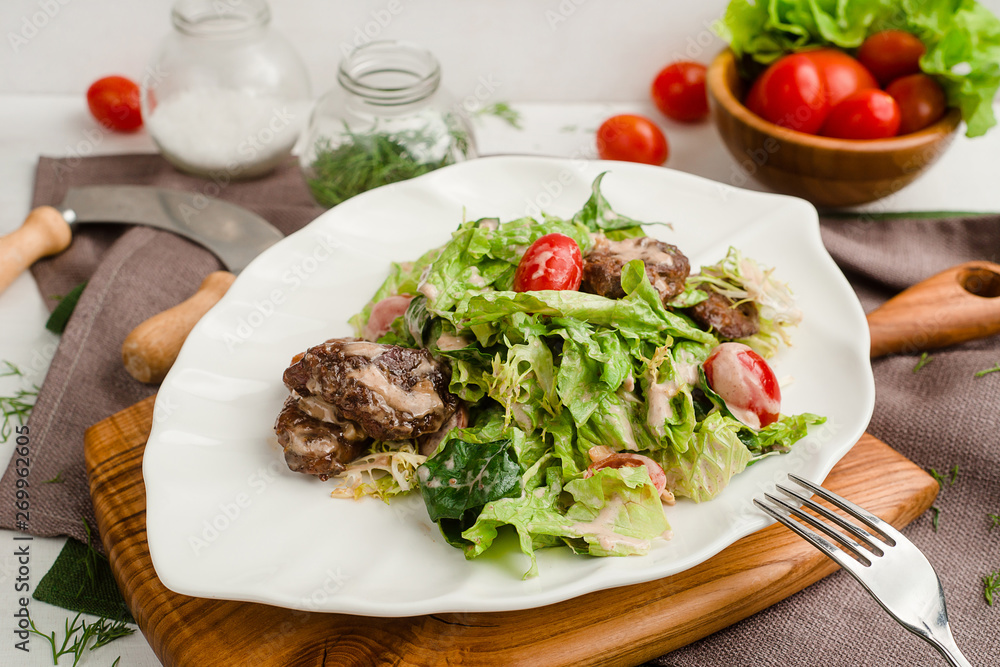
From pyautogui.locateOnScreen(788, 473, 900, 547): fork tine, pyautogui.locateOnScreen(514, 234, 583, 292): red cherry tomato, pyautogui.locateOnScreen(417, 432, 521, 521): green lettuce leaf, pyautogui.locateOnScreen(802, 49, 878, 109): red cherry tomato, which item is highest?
pyautogui.locateOnScreen(802, 49, 878, 109): red cherry tomato

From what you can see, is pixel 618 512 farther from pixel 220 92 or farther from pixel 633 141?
pixel 220 92

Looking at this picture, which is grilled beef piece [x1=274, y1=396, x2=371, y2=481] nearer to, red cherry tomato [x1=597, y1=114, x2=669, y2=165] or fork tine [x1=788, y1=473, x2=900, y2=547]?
fork tine [x1=788, y1=473, x2=900, y2=547]

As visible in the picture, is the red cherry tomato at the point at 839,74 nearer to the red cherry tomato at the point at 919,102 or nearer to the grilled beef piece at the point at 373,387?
the red cherry tomato at the point at 919,102

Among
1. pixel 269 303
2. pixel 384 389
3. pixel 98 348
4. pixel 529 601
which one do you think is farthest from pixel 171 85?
pixel 529 601

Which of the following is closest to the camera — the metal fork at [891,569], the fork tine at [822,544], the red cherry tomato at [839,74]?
the metal fork at [891,569]

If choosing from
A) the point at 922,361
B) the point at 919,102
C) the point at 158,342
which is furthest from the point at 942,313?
the point at 158,342

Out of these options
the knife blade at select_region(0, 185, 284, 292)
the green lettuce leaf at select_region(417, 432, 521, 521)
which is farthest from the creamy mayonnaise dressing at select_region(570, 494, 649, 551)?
the knife blade at select_region(0, 185, 284, 292)

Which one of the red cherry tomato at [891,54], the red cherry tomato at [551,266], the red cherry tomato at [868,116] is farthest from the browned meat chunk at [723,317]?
the red cherry tomato at [891,54]
